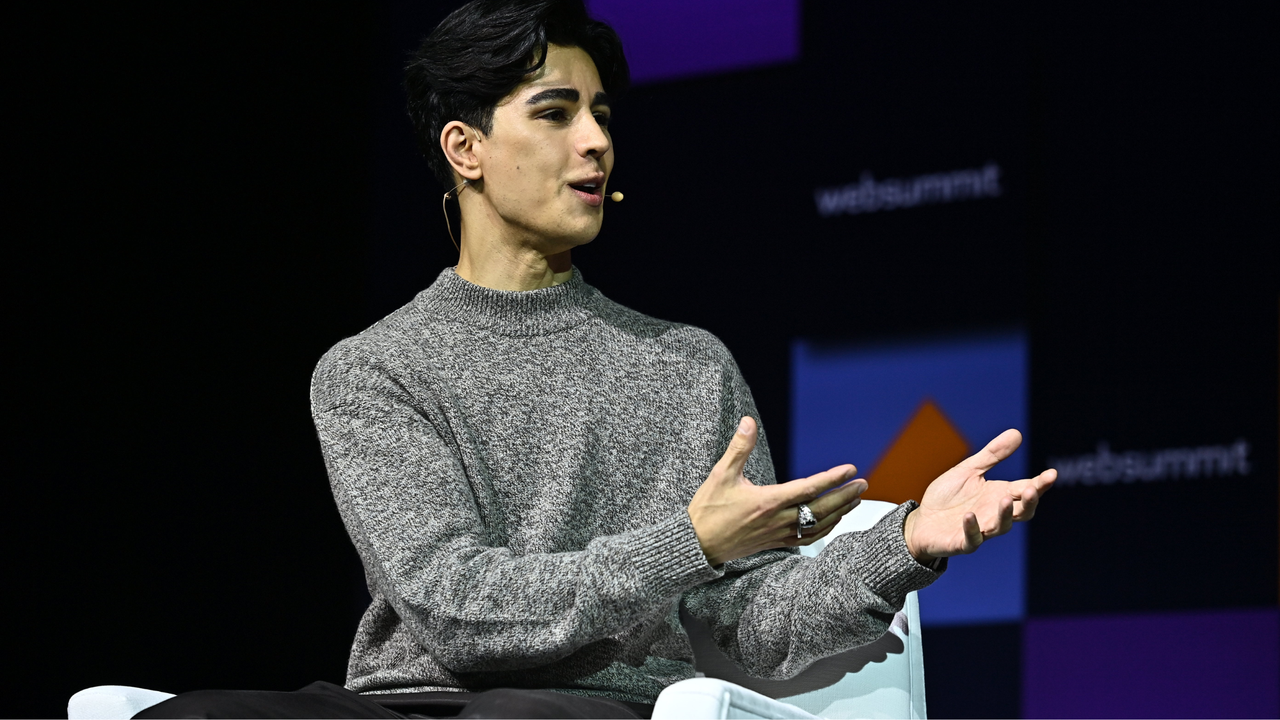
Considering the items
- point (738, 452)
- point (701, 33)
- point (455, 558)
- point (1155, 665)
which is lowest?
point (1155, 665)

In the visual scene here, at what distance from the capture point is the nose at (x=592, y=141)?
175 cm

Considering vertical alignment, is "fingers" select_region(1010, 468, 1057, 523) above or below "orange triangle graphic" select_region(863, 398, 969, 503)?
above

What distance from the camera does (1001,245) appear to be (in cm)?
279

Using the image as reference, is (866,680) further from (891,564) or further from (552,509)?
(552,509)

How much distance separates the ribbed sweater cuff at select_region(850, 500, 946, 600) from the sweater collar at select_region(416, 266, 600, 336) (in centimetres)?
50

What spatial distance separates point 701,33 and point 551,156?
1570 mm

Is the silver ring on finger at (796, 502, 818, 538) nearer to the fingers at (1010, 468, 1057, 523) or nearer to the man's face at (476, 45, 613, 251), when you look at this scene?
the fingers at (1010, 468, 1057, 523)

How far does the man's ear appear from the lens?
5.94 ft

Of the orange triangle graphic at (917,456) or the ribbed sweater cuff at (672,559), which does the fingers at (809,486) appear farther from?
the orange triangle graphic at (917,456)

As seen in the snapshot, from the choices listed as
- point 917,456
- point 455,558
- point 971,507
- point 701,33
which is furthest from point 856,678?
point 701,33

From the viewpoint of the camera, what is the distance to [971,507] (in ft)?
4.85

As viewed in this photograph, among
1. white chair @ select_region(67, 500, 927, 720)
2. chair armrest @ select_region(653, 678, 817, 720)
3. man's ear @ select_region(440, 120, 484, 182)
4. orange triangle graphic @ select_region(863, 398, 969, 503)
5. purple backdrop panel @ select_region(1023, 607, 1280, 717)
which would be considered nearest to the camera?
chair armrest @ select_region(653, 678, 817, 720)

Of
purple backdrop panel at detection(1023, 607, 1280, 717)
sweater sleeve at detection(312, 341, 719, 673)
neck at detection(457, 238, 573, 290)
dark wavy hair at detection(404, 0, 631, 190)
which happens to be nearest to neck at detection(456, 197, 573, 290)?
neck at detection(457, 238, 573, 290)

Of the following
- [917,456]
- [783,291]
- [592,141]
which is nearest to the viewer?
[592,141]
